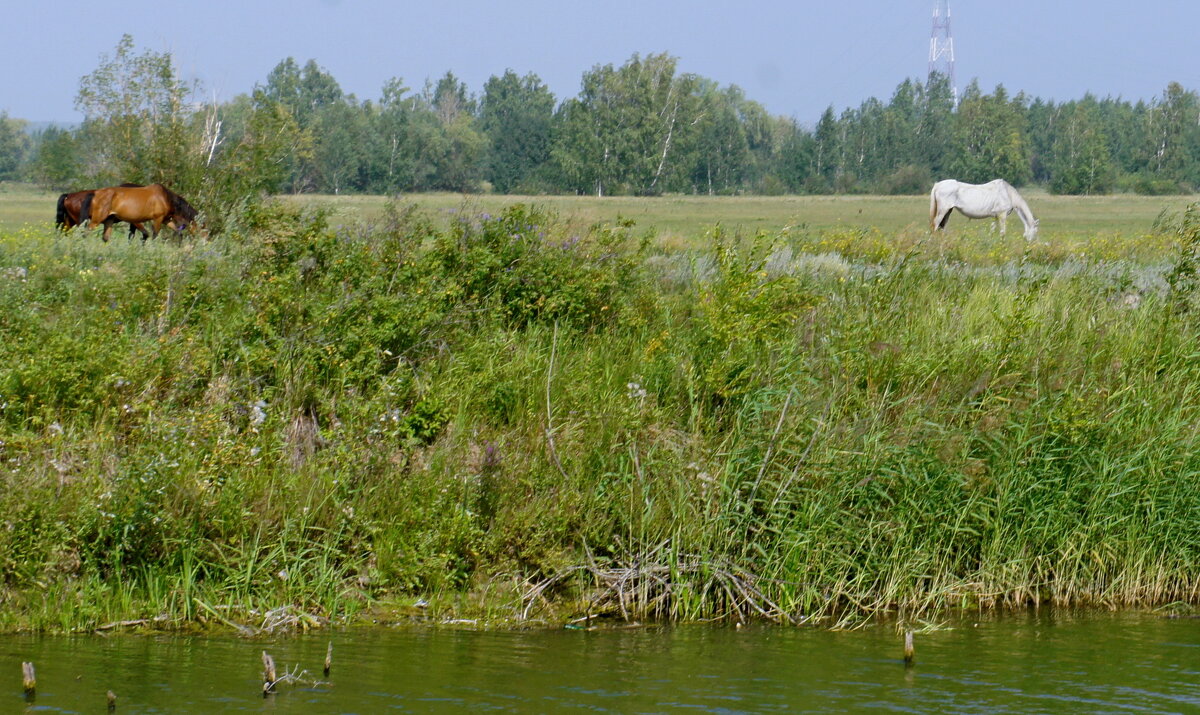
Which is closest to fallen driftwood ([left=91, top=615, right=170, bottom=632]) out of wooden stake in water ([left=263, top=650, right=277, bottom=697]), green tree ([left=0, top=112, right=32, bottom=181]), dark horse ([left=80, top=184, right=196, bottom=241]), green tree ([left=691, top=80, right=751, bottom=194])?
wooden stake in water ([left=263, top=650, right=277, bottom=697])

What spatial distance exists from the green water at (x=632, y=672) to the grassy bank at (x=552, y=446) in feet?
1.64

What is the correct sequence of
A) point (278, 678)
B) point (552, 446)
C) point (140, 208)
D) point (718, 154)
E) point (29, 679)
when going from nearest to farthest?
point (29, 679)
point (278, 678)
point (552, 446)
point (140, 208)
point (718, 154)

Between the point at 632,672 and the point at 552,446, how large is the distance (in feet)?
8.07

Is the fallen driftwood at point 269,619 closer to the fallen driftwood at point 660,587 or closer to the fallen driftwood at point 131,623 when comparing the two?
the fallen driftwood at point 131,623

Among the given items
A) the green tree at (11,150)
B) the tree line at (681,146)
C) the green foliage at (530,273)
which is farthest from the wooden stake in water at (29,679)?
the green tree at (11,150)

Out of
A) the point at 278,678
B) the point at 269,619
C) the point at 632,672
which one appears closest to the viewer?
the point at 278,678

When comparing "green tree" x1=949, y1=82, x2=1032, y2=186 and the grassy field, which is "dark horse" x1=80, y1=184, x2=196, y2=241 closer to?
the grassy field

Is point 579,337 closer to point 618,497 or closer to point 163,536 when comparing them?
point 618,497

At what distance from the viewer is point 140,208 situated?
1773 cm

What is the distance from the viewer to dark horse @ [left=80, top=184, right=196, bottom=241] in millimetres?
17594

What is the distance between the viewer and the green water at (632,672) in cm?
654

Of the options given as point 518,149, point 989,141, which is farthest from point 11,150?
point 989,141

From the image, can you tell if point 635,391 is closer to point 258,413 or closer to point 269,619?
point 258,413

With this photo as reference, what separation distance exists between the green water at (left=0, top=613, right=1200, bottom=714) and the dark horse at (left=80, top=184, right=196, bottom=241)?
36.3 ft
